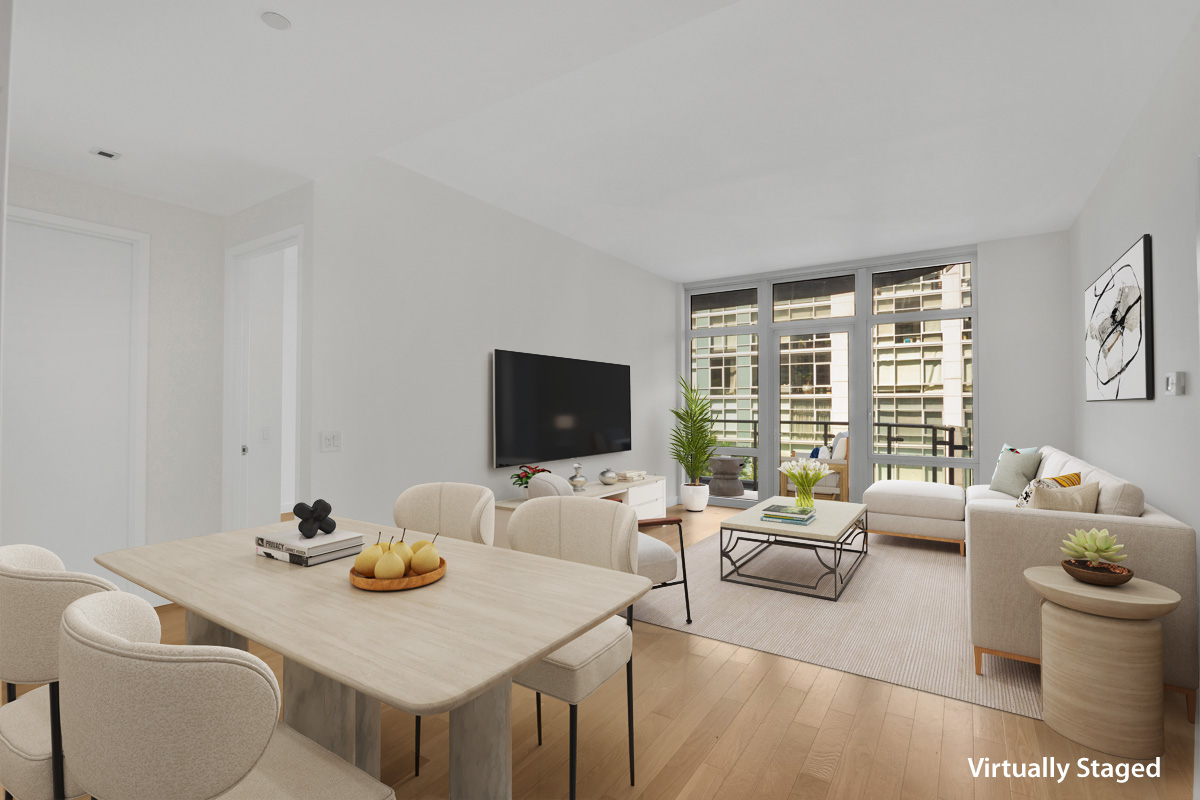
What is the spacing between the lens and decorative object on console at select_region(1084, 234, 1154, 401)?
2910 mm

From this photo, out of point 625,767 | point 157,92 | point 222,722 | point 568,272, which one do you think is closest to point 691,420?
point 568,272

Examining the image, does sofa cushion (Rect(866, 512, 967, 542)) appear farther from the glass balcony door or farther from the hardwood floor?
the hardwood floor

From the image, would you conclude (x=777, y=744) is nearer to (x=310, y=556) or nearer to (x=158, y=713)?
(x=310, y=556)

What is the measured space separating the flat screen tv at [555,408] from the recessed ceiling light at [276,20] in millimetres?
2577

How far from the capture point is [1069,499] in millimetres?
2623

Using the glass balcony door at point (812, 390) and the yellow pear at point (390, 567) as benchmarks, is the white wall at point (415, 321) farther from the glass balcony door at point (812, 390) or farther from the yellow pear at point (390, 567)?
the glass balcony door at point (812, 390)

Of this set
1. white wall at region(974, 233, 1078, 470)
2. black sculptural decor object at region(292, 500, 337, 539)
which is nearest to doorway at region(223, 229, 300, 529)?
black sculptural decor object at region(292, 500, 337, 539)

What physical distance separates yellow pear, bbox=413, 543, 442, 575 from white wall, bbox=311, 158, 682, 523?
6.47ft

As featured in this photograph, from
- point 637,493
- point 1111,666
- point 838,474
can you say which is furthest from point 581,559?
point 838,474

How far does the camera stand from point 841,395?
245 inches

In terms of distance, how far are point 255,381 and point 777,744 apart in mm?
4306

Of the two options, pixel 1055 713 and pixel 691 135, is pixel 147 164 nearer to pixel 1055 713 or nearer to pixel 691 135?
pixel 691 135

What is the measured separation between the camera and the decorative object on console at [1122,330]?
291 centimetres

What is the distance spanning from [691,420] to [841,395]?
1.60 m
